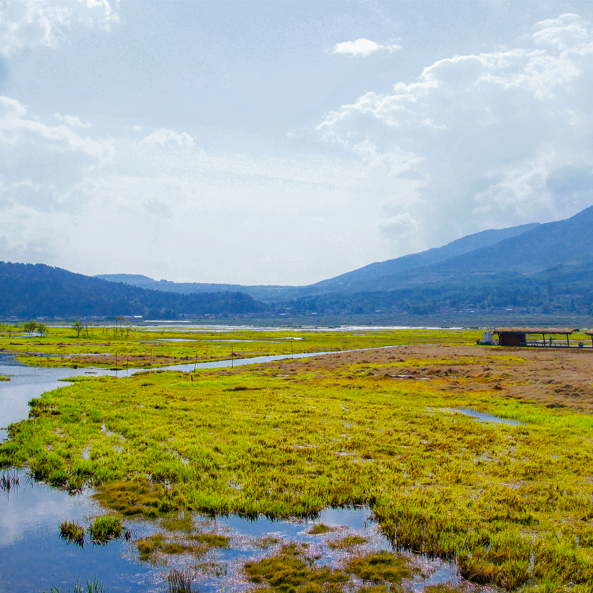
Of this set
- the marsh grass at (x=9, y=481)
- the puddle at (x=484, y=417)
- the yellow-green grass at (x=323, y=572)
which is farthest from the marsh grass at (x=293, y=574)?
the puddle at (x=484, y=417)

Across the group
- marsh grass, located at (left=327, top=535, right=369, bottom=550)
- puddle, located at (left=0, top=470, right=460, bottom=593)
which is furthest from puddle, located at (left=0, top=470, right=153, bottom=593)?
marsh grass, located at (left=327, top=535, right=369, bottom=550)

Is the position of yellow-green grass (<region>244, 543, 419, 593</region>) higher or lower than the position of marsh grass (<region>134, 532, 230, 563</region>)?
lower

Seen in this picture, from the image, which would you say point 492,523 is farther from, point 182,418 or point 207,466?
point 182,418

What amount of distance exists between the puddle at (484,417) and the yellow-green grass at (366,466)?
604 millimetres

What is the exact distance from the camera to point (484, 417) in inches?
1202

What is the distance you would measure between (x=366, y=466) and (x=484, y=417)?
15.5m

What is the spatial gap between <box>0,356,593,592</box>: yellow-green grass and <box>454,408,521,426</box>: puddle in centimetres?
60

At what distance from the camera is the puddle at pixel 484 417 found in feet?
94.5

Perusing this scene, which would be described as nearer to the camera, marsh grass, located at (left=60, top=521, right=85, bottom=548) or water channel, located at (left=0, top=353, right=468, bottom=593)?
water channel, located at (left=0, top=353, right=468, bottom=593)

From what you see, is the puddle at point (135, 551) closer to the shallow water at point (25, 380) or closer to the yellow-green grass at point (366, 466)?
the yellow-green grass at point (366, 466)

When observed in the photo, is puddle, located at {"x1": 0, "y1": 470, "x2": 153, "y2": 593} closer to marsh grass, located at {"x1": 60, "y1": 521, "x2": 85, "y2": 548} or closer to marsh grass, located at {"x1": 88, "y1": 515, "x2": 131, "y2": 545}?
marsh grass, located at {"x1": 60, "y1": 521, "x2": 85, "y2": 548}

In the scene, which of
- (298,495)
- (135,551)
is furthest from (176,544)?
(298,495)

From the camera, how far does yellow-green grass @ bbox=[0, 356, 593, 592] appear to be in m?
12.8

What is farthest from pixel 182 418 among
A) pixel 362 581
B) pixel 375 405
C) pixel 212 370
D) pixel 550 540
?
pixel 212 370
